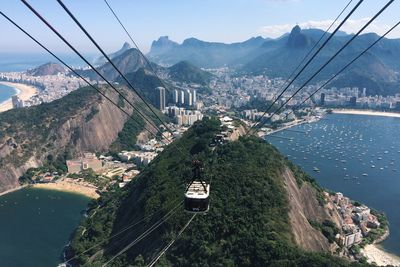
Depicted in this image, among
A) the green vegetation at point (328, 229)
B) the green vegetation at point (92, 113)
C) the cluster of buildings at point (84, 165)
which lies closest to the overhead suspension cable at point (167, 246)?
the green vegetation at point (328, 229)

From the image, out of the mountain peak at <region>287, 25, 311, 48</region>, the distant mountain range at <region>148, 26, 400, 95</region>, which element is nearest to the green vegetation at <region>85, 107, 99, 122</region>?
the distant mountain range at <region>148, 26, 400, 95</region>

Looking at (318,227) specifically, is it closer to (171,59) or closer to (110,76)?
(110,76)

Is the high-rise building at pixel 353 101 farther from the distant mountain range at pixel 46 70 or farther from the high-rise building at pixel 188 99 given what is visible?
the distant mountain range at pixel 46 70

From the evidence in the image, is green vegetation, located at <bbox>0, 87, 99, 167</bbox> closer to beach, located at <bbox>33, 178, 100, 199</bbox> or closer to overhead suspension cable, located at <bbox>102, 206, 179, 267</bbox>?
beach, located at <bbox>33, 178, 100, 199</bbox>

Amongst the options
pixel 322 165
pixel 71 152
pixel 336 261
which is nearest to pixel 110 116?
pixel 71 152

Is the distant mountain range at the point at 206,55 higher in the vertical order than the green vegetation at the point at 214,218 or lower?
higher

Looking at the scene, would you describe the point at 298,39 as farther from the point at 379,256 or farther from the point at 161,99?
the point at 379,256

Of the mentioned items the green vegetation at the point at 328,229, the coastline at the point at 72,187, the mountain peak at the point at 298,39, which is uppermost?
the mountain peak at the point at 298,39
